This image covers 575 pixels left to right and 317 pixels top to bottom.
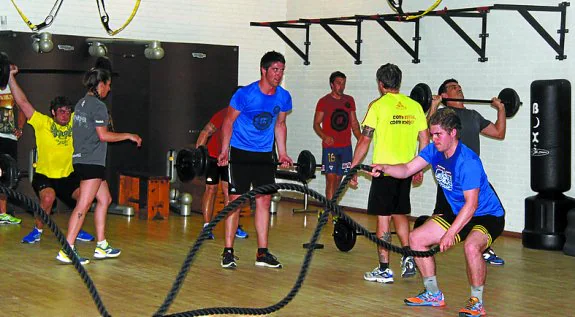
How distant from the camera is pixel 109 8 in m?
9.67

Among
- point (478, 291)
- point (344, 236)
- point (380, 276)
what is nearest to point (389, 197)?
point (380, 276)

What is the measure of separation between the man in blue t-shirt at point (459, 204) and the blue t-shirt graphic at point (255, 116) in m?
1.42

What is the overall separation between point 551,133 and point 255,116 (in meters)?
2.55

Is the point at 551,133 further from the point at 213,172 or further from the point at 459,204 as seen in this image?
the point at 459,204

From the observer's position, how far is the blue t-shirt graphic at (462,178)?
15.6 ft

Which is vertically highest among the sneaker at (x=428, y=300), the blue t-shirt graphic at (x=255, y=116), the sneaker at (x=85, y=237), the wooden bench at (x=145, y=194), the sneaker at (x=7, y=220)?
the blue t-shirt graphic at (x=255, y=116)

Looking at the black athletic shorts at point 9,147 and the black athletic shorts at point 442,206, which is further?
the black athletic shorts at point 9,147

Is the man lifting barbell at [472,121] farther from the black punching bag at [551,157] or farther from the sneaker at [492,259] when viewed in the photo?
the black punching bag at [551,157]

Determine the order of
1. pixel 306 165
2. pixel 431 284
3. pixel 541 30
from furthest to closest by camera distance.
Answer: pixel 306 165 < pixel 541 30 < pixel 431 284

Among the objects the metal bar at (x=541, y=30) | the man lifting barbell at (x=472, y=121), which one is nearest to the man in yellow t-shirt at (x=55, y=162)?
the man lifting barbell at (x=472, y=121)

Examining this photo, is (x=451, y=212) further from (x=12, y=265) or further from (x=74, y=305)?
(x=12, y=265)

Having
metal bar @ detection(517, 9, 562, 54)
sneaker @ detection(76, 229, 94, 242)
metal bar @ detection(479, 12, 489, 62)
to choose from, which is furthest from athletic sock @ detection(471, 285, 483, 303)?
metal bar @ detection(479, 12, 489, 62)

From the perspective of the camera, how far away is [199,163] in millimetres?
7504

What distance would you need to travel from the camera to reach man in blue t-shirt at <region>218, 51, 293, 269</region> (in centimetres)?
619
